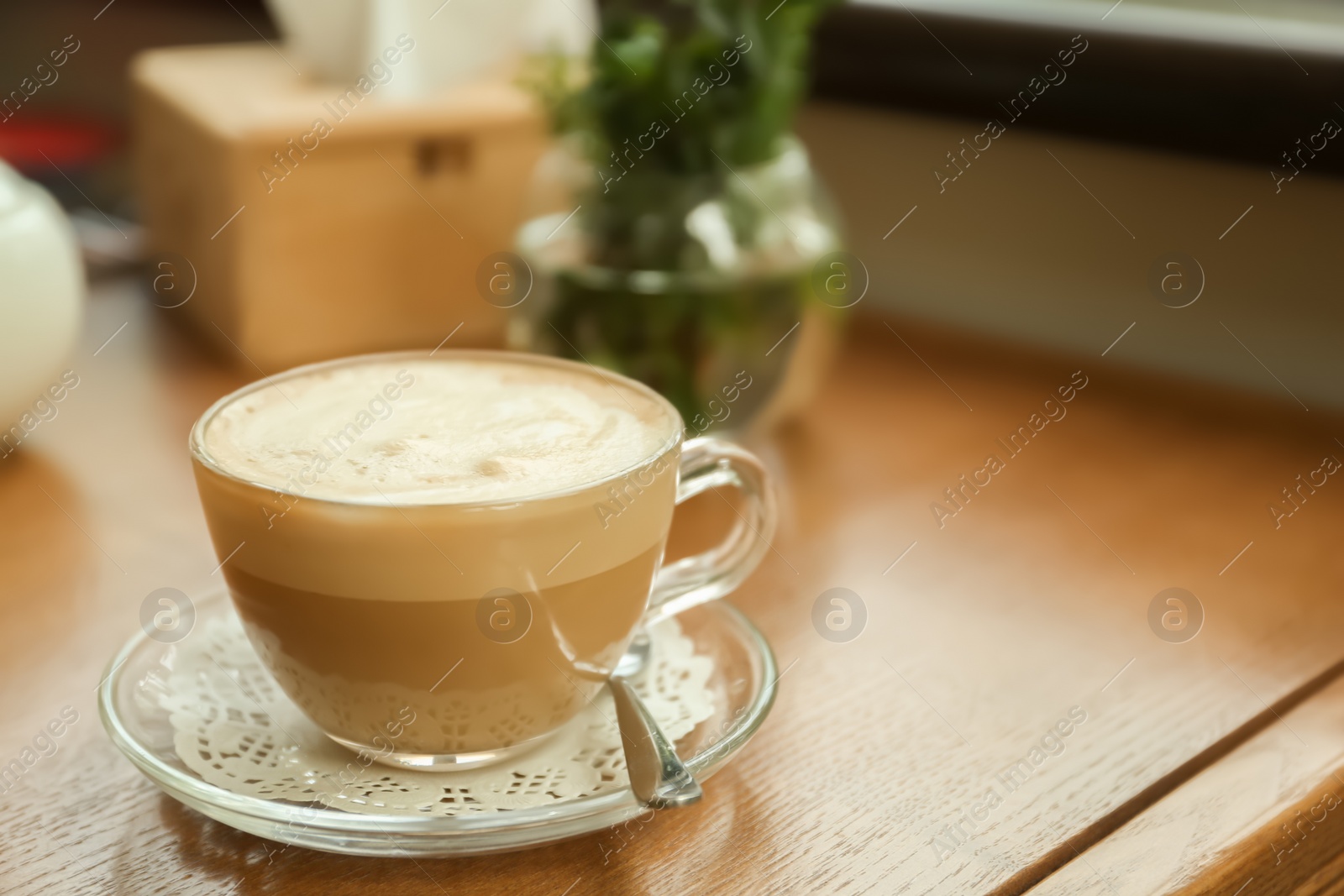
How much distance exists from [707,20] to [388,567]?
1.41ft

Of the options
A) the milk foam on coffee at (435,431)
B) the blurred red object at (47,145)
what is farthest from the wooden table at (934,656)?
the blurred red object at (47,145)

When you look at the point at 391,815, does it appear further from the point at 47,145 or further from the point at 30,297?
the point at 47,145

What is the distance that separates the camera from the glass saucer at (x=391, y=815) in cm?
39

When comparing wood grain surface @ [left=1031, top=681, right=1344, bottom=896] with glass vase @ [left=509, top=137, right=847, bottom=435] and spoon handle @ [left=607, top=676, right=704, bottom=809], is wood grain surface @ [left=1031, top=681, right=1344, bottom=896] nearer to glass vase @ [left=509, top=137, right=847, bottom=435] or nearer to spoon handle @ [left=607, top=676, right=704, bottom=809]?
spoon handle @ [left=607, top=676, right=704, bottom=809]

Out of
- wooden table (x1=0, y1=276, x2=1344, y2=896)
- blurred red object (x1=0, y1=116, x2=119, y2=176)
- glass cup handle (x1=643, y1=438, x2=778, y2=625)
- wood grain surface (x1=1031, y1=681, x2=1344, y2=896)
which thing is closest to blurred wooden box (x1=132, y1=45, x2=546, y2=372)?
wooden table (x1=0, y1=276, x2=1344, y2=896)

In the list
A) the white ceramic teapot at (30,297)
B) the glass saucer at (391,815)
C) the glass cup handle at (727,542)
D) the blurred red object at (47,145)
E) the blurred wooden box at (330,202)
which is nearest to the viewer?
the glass saucer at (391,815)

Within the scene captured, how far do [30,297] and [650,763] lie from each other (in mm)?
508

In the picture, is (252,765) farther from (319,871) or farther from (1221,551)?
(1221,551)

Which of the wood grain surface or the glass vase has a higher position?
the glass vase

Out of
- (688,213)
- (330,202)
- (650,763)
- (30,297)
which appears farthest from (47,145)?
(650,763)

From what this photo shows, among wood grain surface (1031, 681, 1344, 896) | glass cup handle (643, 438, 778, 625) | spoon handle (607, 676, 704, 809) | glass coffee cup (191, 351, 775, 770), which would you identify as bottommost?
wood grain surface (1031, 681, 1344, 896)

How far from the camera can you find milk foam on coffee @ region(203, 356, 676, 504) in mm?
423

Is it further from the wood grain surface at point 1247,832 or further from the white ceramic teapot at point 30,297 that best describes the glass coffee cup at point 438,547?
the white ceramic teapot at point 30,297

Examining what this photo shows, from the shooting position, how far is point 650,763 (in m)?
0.41
